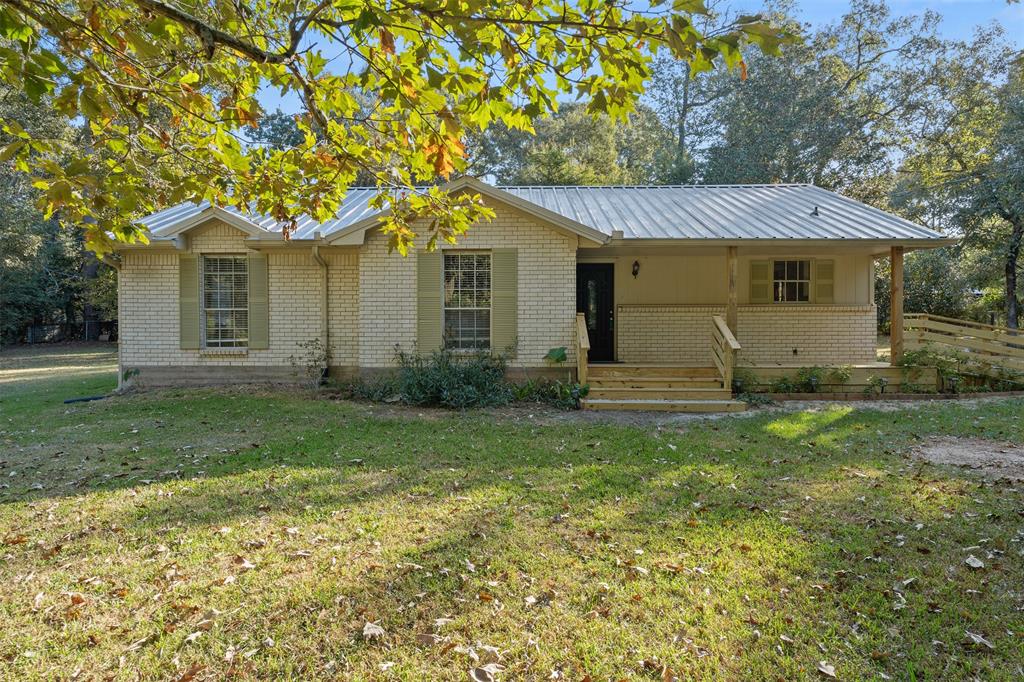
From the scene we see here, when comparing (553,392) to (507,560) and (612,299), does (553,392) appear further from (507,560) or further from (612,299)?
(507,560)

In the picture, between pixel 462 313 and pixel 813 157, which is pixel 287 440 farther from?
pixel 813 157

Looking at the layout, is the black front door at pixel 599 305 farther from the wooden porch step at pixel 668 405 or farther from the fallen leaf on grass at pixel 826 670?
the fallen leaf on grass at pixel 826 670

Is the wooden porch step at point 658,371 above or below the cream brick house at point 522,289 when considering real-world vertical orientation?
below

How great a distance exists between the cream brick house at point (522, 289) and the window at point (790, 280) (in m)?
0.03

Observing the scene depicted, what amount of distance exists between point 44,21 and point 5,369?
2082 centimetres

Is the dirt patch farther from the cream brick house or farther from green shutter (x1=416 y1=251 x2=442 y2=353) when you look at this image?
green shutter (x1=416 y1=251 x2=442 y2=353)

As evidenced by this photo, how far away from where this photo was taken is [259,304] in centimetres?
1116

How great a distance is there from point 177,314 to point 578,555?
10.4 m

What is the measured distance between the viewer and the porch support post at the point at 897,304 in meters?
10.7

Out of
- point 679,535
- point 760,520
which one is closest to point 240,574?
point 679,535

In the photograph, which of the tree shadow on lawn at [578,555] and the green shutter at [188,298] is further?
the green shutter at [188,298]

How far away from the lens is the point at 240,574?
355cm

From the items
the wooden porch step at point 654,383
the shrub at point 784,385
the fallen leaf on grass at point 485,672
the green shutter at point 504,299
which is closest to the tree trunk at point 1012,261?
the shrub at point 784,385

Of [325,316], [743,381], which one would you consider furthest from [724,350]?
[325,316]
